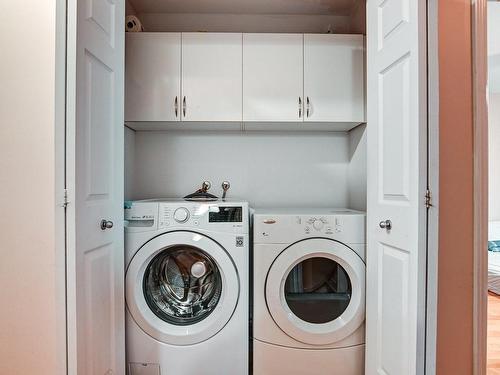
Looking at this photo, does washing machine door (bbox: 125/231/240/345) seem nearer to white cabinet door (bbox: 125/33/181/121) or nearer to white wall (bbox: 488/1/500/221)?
white cabinet door (bbox: 125/33/181/121)

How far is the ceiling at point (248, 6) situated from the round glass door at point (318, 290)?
5.45ft

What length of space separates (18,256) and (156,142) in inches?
49.7

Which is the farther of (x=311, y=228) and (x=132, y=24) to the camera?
(x=132, y=24)

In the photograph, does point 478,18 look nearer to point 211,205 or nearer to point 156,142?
point 211,205

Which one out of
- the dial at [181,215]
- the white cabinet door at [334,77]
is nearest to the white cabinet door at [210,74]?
the white cabinet door at [334,77]

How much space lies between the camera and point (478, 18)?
3.67 ft

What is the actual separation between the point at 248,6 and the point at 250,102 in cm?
74

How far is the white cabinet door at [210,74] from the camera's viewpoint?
73.1 inches

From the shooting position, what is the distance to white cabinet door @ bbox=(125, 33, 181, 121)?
72.6 inches

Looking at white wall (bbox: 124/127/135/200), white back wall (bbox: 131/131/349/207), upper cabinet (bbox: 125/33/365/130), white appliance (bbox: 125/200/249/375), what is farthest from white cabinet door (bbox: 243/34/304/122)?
white wall (bbox: 124/127/135/200)

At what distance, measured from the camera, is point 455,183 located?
113cm

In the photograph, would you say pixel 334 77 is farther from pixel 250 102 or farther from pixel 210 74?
pixel 210 74

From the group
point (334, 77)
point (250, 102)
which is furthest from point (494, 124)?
point (250, 102)

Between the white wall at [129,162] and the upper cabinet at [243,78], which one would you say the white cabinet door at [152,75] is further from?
the white wall at [129,162]
